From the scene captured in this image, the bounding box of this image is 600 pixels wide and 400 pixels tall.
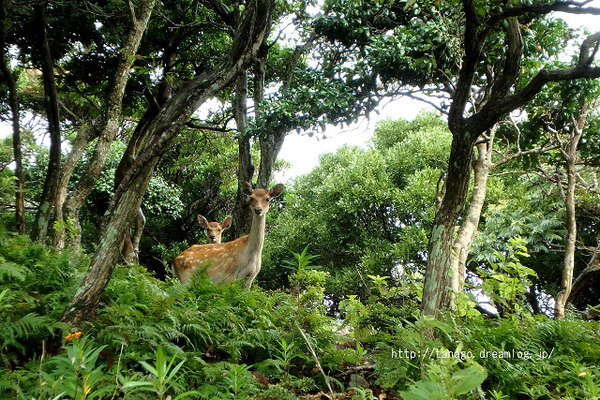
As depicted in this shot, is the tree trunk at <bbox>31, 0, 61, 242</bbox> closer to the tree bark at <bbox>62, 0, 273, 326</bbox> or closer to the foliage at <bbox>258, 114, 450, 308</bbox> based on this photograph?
the tree bark at <bbox>62, 0, 273, 326</bbox>

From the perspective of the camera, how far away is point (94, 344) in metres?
2.82

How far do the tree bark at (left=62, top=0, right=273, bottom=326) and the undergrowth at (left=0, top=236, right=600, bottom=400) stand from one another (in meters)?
0.23

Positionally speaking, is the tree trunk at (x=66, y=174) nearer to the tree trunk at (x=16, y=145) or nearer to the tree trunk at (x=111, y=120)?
the tree trunk at (x=111, y=120)

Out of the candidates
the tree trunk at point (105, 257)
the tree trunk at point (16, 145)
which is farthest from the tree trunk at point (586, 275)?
the tree trunk at point (16, 145)

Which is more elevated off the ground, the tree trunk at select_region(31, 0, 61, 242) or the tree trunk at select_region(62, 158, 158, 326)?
the tree trunk at select_region(31, 0, 61, 242)

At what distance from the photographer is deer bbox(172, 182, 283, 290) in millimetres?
7453

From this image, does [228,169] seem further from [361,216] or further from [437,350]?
[437,350]

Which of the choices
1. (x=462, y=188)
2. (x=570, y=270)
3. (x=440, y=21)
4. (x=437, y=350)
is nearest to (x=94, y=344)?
(x=437, y=350)

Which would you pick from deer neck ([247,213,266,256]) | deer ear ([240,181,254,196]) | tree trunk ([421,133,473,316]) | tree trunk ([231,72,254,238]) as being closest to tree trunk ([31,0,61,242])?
deer neck ([247,213,266,256])

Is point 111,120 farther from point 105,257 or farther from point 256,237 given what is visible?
point 105,257

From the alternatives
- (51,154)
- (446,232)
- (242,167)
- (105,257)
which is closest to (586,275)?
(446,232)

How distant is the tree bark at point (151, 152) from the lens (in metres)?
2.96

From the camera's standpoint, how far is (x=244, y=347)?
3.78m

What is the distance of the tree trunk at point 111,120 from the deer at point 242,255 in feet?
6.73
